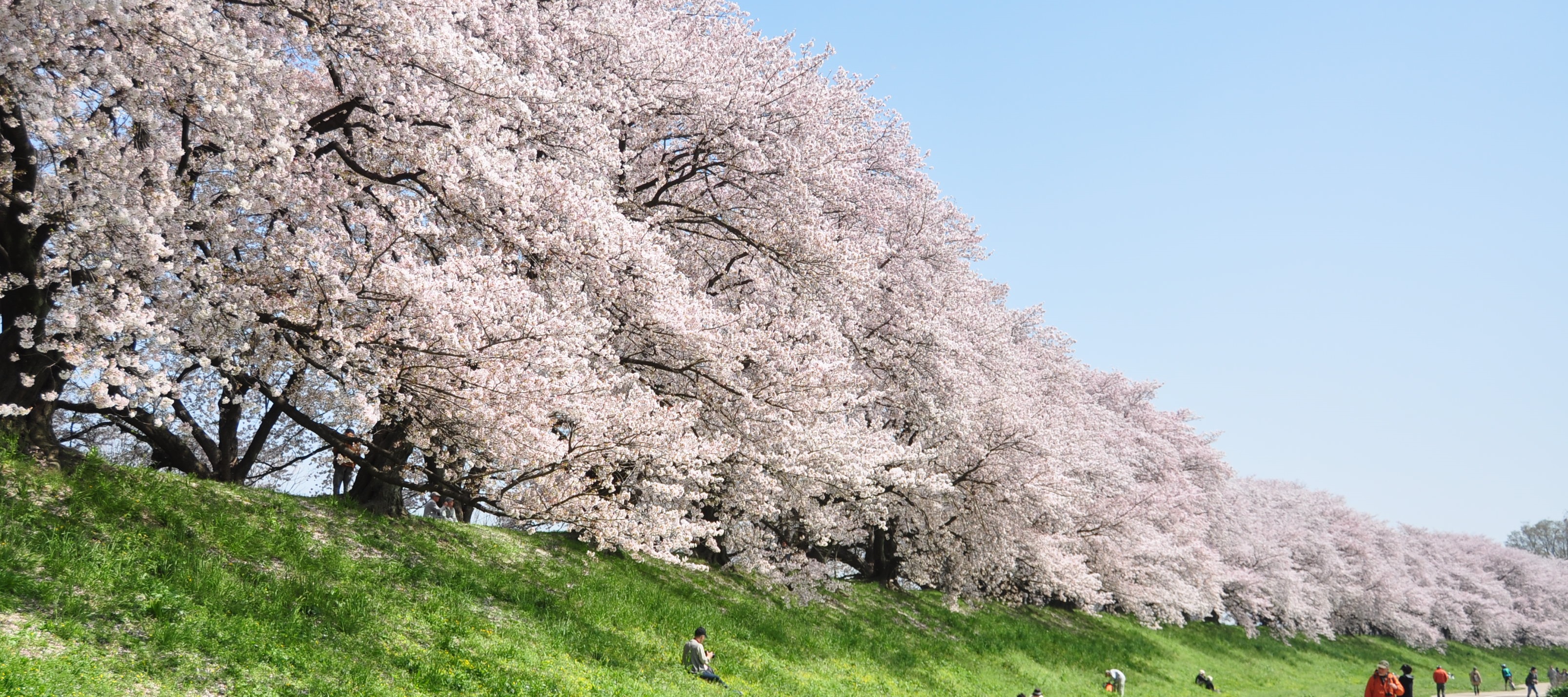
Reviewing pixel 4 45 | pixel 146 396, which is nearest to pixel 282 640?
pixel 146 396

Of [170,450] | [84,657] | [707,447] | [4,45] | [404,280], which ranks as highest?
[4,45]

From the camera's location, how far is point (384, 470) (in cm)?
1412

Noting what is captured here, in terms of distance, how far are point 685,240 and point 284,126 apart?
988cm

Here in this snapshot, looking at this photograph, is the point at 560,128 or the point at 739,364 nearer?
the point at 560,128

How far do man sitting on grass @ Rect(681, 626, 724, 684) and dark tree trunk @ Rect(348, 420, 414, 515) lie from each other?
527 centimetres

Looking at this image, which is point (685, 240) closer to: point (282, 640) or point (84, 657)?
point (282, 640)

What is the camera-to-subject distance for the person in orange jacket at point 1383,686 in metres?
17.6

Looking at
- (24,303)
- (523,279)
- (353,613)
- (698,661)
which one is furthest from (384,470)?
(698,661)

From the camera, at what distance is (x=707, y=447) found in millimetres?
13359

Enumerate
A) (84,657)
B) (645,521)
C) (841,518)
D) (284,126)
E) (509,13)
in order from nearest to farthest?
(84,657) < (284,126) < (645,521) < (509,13) < (841,518)

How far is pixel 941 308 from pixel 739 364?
969 cm

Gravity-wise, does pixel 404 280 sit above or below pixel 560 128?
below

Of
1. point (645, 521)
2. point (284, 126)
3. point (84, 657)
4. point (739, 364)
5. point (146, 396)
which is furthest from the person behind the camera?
point (739, 364)

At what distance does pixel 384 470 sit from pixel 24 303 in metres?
5.17
